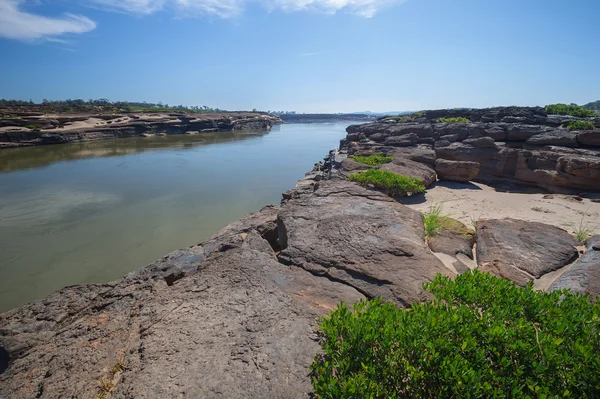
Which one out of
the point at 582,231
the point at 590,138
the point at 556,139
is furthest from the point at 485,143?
the point at 582,231

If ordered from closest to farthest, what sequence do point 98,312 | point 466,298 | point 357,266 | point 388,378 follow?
point 388,378, point 466,298, point 98,312, point 357,266

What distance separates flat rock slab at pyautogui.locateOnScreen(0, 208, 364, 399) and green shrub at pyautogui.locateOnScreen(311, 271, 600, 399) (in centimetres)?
39

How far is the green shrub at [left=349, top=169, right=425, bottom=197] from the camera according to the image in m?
7.36

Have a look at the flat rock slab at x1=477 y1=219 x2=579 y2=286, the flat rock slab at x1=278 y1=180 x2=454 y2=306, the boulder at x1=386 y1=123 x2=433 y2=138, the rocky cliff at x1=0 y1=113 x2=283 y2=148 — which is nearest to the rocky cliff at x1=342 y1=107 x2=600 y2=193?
the boulder at x1=386 y1=123 x2=433 y2=138

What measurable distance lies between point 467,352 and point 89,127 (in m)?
42.5

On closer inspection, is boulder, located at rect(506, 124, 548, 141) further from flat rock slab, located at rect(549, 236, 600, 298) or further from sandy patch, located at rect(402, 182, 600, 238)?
flat rock slab, located at rect(549, 236, 600, 298)

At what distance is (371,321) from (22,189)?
689 inches

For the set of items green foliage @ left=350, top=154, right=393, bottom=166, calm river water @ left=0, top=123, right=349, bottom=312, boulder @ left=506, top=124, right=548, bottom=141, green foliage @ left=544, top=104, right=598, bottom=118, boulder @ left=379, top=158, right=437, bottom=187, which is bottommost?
calm river water @ left=0, top=123, right=349, bottom=312

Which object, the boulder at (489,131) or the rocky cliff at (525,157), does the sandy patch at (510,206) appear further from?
the boulder at (489,131)

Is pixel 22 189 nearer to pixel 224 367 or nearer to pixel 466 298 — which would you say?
pixel 224 367

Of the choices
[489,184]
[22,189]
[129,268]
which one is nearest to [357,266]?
[129,268]

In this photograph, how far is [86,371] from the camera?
7.57ft

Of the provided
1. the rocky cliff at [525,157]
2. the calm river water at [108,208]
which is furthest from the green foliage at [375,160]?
the calm river water at [108,208]

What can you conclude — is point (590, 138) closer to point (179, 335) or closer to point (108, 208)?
point (179, 335)
